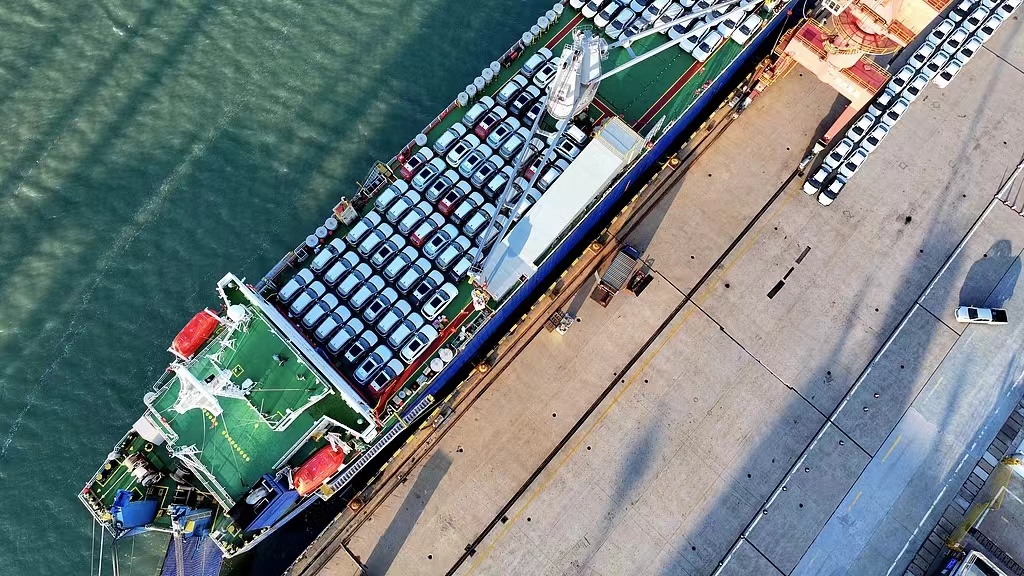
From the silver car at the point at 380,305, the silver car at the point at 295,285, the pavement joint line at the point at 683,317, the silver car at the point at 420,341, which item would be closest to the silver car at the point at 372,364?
the silver car at the point at 420,341

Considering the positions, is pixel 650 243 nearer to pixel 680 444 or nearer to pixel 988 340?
pixel 680 444

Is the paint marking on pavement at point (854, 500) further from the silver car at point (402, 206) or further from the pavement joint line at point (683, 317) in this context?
the silver car at point (402, 206)

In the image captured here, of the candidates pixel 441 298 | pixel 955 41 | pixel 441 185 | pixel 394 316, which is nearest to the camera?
pixel 394 316

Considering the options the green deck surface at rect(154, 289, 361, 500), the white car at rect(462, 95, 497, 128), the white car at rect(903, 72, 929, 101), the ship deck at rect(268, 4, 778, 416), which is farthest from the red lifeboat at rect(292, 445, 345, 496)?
the white car at rect(903, 72, 929, 101)

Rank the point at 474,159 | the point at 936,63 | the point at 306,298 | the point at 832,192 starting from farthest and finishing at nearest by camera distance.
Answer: the point at 936,63, the point at 832,192, the point at 474,159, the point at 306,298

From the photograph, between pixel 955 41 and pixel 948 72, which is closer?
pixel 948 72

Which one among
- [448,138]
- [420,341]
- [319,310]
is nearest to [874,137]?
[448,138]

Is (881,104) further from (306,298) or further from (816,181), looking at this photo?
(306,298)
